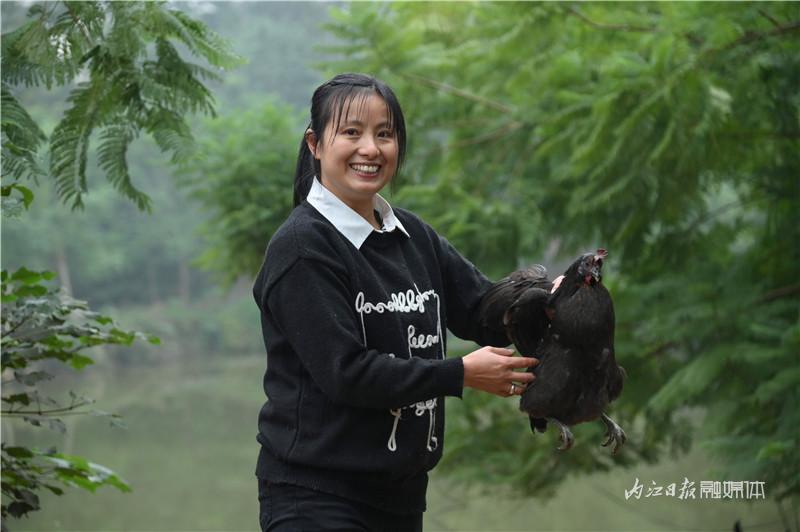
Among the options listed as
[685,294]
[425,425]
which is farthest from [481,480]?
[425,425]

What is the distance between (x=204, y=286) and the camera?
20.6 m

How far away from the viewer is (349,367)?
58.1 inches

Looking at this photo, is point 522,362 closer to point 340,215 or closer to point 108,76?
point 340,215

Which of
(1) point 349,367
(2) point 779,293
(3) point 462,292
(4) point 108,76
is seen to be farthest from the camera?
(2) point 779,293

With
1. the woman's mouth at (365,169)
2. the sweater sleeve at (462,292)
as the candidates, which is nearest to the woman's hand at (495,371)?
the sweater sleeve at (462,292)

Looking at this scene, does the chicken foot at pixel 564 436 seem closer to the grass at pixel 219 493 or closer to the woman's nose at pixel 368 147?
the woman's nose at pixel 368 147

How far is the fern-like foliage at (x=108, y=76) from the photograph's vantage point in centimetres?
246

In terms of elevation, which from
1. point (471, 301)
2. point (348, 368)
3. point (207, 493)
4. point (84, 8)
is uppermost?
Result: point (84, 8)

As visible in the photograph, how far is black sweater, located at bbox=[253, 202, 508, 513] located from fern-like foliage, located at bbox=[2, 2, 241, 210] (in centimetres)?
107

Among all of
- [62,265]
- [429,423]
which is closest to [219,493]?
[429,423]

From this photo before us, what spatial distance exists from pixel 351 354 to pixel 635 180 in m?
2.37

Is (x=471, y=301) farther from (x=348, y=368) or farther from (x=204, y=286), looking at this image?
(x=204, y=286)

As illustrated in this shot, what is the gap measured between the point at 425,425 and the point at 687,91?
1.94 m

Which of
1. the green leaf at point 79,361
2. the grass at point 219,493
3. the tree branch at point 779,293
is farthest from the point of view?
the grass at point 219,493
